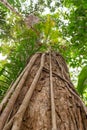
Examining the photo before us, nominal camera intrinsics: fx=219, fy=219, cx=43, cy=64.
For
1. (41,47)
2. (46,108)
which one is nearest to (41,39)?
(41,47)

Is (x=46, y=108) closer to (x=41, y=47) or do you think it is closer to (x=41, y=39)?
(x=41, y=47)

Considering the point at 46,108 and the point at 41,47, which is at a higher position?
the point at 41,47

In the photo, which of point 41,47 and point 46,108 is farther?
point 41,47

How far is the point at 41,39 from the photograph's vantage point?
638 cm

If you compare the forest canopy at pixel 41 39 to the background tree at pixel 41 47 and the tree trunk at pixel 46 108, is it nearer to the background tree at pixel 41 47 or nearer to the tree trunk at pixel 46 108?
the background tree at pixel 41 47

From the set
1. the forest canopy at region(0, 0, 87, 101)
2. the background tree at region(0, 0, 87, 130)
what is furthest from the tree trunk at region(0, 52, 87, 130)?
the forest canopy at region(0, 0, 87, 101)

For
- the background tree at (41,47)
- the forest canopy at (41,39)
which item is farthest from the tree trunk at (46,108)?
the forest canopy at (41,39)

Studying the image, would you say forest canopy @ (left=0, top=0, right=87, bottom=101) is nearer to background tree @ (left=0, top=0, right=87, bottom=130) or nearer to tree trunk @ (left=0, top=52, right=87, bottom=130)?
background tree @ (left=0, top=0, right=87, bottom=130)

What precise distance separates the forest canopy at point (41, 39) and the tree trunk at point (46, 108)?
168cm

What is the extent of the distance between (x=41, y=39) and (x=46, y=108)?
4766 millimetres

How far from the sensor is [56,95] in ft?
6.67

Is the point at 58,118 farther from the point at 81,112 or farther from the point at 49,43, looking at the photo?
the point at 49,43

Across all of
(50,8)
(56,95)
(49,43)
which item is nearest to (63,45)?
(49,43)

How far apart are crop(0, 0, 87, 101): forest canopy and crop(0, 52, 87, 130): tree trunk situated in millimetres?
1683
